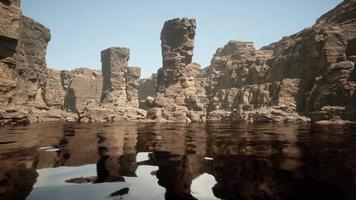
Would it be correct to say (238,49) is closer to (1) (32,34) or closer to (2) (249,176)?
(1) (32,34)

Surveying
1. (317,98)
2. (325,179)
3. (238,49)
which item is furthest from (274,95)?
(325,179)

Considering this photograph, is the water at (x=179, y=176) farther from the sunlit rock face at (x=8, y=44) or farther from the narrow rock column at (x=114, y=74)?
the narrow rock column at (x=114, y=74)

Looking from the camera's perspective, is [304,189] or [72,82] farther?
[72,82]

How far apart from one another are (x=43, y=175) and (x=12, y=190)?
1.36 metres

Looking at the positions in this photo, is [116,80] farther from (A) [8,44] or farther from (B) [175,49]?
(A) [8,44]

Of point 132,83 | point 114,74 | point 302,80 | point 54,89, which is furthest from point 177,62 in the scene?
point 54,89

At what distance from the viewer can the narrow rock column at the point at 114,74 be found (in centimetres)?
9431

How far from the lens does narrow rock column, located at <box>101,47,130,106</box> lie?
9431 centimetres

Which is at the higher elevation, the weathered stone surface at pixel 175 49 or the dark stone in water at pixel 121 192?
the weathered stone surface at pixel 175 49

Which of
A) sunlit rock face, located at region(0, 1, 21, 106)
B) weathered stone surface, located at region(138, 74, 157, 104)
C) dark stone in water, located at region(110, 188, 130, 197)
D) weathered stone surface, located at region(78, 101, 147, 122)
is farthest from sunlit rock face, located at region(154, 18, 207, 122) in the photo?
dark stone in water, located at region(110, 188, 130, 197)

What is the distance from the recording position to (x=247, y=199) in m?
4.26

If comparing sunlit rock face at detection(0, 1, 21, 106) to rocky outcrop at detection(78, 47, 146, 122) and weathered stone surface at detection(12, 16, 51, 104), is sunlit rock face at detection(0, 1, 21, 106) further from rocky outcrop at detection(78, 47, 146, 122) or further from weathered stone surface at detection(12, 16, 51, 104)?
rocky outcrop at detection(78, 47, 146, 122)

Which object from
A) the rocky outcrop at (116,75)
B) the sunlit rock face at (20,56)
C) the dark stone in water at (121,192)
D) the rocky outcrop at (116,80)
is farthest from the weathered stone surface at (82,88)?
the dark stone in water at (121,192)

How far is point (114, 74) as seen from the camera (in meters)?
94.7
